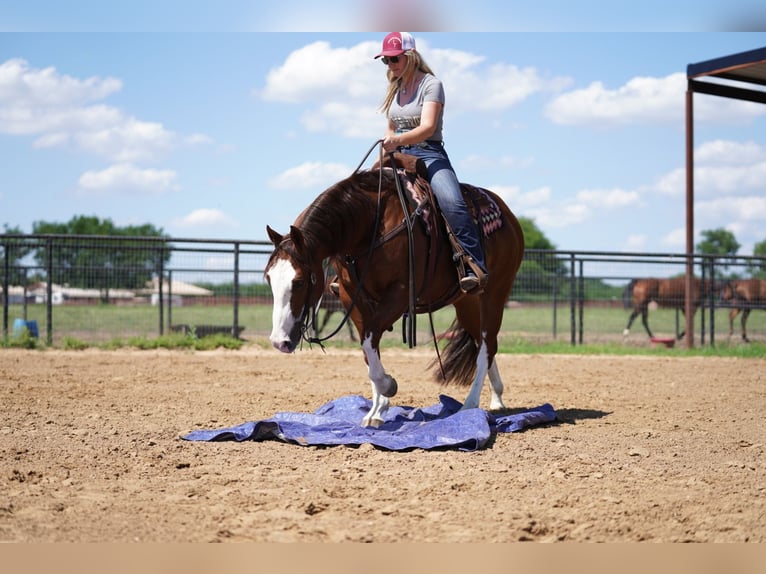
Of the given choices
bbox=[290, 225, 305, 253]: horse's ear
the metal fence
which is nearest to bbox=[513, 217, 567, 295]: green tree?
the metal fence

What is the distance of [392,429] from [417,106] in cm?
227

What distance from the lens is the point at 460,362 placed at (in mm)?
6555

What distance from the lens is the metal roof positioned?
1227 centimetres

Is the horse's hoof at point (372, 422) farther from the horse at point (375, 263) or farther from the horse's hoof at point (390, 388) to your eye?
the horse's hoof at point (390, 388)

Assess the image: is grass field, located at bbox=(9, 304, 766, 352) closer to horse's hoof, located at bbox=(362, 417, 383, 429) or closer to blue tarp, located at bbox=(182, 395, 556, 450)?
blue tarp, located at bbox=(182, 395, 556, 450)

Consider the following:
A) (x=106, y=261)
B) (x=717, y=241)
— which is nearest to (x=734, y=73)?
(x=106, y=261)

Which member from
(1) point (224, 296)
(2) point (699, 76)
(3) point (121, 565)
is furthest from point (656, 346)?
(3) point (121, 565)

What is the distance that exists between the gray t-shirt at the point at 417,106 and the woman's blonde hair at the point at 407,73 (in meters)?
0.06

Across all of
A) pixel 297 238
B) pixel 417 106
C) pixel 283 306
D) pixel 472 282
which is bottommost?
pixel 283 306

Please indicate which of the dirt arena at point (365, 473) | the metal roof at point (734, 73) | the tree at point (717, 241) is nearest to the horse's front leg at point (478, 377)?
the dirt arena at point (365, 473)

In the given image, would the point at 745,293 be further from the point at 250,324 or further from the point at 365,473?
the point at 365,473

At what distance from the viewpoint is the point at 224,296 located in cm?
Answer: 1412

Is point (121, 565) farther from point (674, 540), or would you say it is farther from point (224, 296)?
point (224, 296)

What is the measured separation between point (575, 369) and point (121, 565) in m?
8.59
